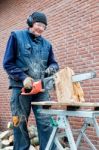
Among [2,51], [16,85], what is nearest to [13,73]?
[16,85]

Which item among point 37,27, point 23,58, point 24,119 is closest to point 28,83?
point 23,58

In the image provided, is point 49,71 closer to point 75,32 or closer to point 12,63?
Result: point 12,63

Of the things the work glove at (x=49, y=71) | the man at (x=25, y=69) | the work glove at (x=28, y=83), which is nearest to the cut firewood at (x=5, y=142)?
the man at (x=25, y=69)

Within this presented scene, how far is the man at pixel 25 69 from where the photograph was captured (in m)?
4.57

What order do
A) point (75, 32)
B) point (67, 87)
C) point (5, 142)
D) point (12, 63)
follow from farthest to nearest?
point (5, 142)
point (75, 32)
point (12, 63)
point (67, 87)

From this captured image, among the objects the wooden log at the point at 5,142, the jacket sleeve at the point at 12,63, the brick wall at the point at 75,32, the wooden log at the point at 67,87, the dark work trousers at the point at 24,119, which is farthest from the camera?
the wooden log at the point at 5,142

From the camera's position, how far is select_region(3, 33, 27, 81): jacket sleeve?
4.47 m

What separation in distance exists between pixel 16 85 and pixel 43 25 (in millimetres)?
804

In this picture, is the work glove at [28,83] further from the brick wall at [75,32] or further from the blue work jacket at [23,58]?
the brick wall at [75,32]

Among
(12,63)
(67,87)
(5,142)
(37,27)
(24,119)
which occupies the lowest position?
(5,142)

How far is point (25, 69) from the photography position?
4578mm

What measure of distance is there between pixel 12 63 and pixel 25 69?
6.8 inches

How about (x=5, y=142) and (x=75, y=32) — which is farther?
(x=5, y=142)

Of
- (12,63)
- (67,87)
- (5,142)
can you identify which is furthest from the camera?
(5,142)
